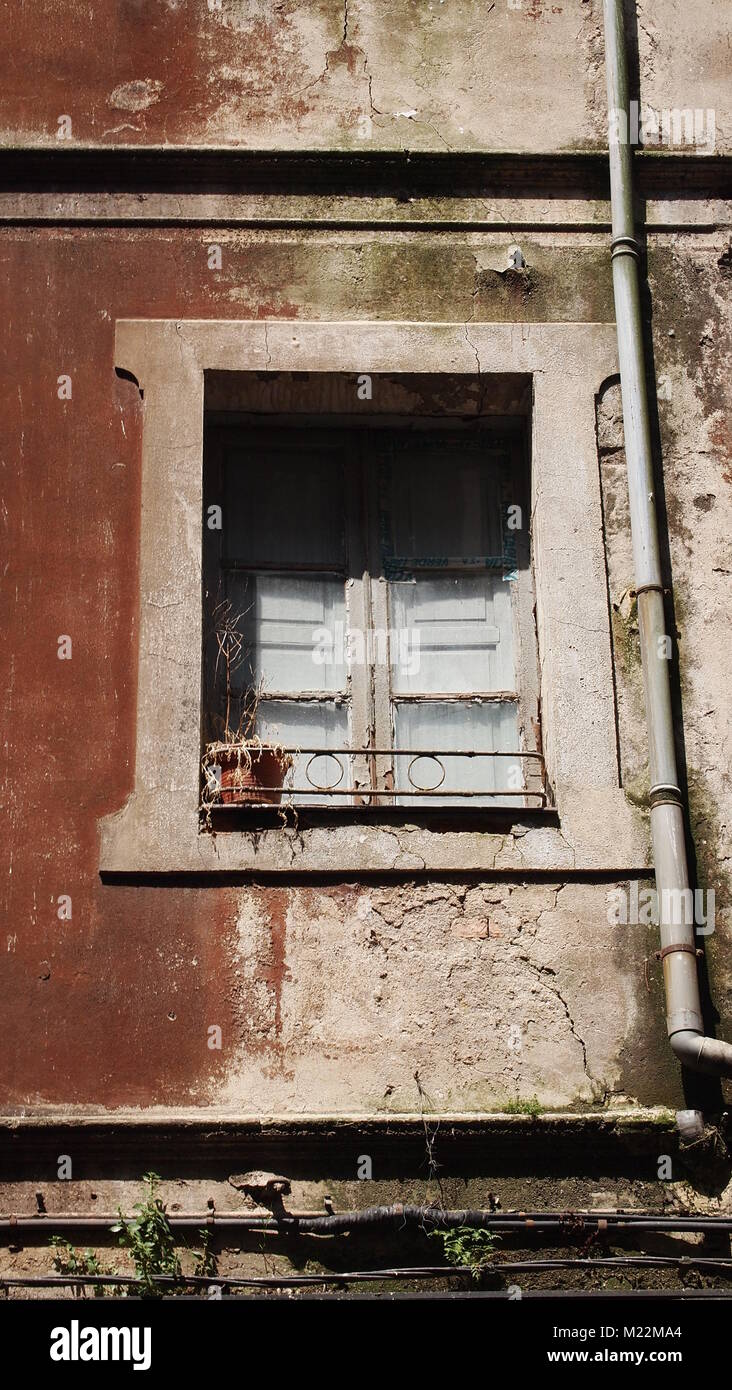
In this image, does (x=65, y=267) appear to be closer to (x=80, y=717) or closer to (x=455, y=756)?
(x=80, y=717)

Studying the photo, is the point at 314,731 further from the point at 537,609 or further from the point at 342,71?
the point at 342,71

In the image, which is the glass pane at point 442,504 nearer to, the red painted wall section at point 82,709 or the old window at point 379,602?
the old window at point 379,602

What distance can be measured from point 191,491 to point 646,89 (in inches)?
103

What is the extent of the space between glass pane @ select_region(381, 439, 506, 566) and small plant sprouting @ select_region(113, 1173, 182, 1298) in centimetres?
272

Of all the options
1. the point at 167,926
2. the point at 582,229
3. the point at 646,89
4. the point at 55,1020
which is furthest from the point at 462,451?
the point at 55,1020

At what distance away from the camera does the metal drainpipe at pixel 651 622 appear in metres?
5.83

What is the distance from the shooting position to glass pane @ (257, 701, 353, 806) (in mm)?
6566

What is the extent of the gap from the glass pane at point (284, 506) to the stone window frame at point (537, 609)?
0.42m


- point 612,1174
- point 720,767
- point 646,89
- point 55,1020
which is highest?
point 646,89

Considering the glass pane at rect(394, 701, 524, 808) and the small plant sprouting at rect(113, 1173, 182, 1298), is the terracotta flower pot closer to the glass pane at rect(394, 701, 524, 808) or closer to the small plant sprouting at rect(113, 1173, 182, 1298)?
the glass pane at rect(394, 701, 524, 808)

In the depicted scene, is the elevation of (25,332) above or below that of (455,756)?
above

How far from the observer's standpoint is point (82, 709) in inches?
248

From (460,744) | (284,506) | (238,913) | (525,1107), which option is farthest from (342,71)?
(525,1107)

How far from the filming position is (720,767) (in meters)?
6.32
